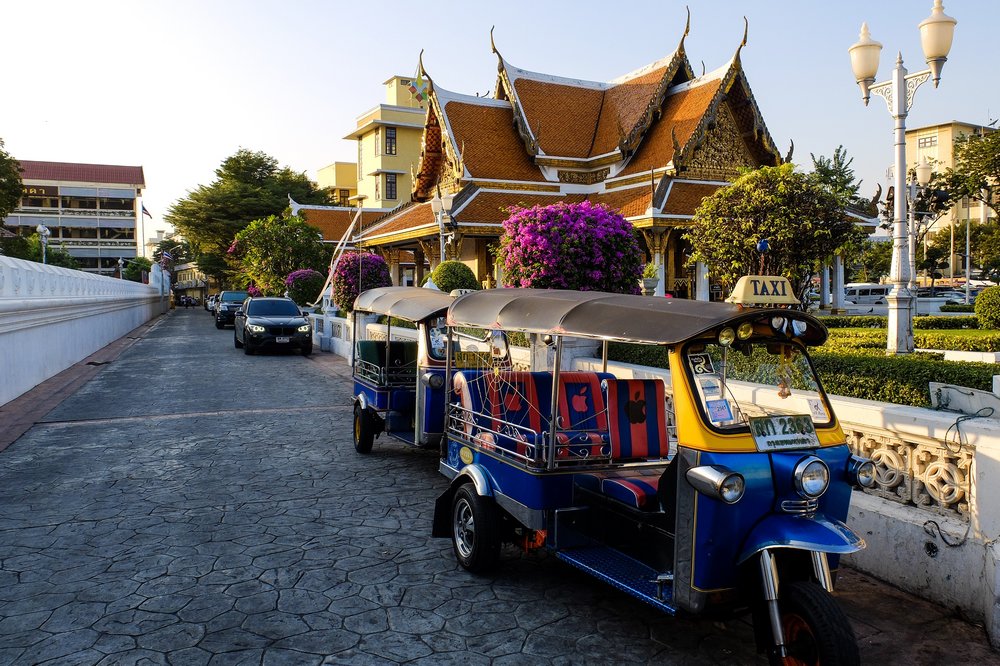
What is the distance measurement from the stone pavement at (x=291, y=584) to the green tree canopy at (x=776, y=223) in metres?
9.62

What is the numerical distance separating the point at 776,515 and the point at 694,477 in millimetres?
486

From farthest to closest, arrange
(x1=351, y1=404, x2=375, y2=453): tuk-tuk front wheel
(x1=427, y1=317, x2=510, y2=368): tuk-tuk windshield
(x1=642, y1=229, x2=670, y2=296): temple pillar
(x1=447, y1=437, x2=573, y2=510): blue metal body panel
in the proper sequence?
(x1=642, y1=229, x2=670, y2=296): temple pillar, (x1=351, y1=404, x2=375, y2=453): tuk-tuk front wheel, (x1=427, y1=317, x2=510, y2=368): tuk-tuk windshield, (x1=447, y1=437, x2=573, y2=510): blue metal body panel

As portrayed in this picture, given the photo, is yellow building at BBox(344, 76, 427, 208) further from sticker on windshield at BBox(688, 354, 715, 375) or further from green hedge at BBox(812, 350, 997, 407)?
sticker on windshield at BBox(688, 354, 715, 375)

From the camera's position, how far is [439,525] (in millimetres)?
5445

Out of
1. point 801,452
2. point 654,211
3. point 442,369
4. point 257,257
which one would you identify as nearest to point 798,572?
point 801,452

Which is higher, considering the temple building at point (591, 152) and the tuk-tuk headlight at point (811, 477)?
the temple building at point (591, 152)

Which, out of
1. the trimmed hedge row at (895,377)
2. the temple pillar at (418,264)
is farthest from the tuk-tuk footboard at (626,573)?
the temple pillar at (418,264)

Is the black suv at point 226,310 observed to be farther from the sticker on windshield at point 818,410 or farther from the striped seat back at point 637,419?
the sticker on windshield at point 818,410

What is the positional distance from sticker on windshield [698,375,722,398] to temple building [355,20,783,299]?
17.5m

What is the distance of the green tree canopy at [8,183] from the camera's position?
52219 mm

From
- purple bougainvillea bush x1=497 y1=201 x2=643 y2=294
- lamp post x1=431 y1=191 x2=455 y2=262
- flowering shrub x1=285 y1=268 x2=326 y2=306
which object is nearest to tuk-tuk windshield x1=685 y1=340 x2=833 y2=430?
purple bougainvillea bush x1=497 y1=201 x2=643 y2=294

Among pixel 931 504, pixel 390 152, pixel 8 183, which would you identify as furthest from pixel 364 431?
pixel 8 183

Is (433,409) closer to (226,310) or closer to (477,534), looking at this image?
(477,534)

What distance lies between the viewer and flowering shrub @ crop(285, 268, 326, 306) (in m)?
31.3
